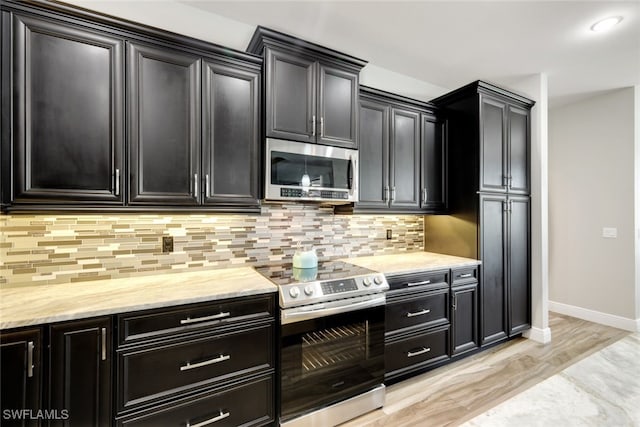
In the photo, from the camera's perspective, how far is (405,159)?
287cm

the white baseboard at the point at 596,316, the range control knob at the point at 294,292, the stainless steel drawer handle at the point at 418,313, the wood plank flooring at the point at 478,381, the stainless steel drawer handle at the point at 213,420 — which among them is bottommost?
the wood plank flooring at the point at 478,381

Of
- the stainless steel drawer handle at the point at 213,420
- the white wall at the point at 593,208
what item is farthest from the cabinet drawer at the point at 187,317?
the white wall at the point at 593,208

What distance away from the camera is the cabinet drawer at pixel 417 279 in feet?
7.57

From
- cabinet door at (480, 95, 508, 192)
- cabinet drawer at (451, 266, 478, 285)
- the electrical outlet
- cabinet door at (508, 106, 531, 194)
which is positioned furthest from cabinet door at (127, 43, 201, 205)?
cabinet door at (508, 106, 531, 194)

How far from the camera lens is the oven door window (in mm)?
2125

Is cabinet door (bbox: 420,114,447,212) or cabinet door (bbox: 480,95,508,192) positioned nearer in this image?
cabinet door (bbox: 480,95,508,192)

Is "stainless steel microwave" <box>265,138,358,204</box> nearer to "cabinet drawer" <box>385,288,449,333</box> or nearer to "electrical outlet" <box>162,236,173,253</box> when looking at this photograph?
"electrical outlet" <box>162,236,173,253</box>

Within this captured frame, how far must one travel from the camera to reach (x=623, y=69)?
304 cm

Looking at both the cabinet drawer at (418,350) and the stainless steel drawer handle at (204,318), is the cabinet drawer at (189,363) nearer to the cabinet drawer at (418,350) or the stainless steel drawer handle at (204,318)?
the stainless steel drawer handle at (204,318)

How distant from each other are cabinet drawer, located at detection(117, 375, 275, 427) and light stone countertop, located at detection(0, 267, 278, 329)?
1.83ft

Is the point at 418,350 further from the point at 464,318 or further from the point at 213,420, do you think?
the point at 213,420

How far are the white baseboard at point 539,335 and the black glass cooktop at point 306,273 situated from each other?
2.38 metres

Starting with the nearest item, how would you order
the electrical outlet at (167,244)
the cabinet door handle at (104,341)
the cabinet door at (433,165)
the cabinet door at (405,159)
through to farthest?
1. the cabinet door handle at (104,341)
2. the electrical outlet at (167,244)
3. the cabinet door at (405,159)
4. the cabinet door at (433,165)

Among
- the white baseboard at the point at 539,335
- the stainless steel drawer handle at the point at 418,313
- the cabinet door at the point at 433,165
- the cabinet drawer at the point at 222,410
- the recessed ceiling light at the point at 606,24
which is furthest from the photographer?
the white baseboard at the point at 539,335
